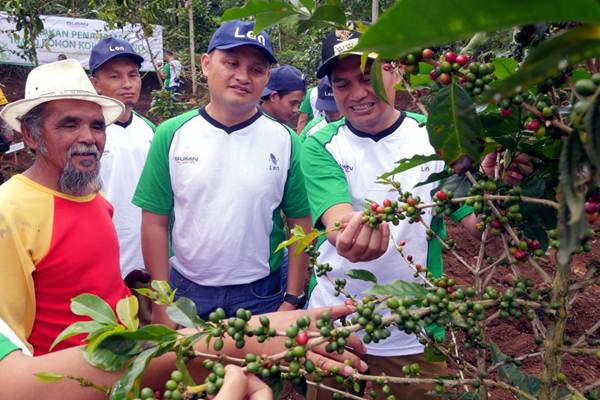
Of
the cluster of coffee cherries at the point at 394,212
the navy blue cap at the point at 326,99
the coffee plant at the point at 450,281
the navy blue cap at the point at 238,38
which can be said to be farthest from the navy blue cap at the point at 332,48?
the navy blue cap at the point at 326,99

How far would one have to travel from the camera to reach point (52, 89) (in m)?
2.24

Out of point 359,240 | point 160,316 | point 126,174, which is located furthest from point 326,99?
point 359,240

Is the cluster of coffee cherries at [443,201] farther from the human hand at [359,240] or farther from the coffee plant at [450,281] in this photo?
the human hand at [359,240]

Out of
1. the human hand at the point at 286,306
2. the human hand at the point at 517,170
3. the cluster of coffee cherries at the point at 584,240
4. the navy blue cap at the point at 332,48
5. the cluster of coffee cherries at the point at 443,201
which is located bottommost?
the human hand at the point at 286,306

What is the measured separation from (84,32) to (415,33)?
14.1 m

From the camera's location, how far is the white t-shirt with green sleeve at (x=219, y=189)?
2.51m

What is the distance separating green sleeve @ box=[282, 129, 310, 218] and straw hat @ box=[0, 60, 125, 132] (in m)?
0.91

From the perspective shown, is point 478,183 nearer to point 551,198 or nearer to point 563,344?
point 551,198

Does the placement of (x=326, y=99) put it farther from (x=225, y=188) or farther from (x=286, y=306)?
(x=286, y=306)

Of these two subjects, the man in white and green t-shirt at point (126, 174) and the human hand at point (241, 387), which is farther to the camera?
the man in white and green t-shirt at point (126, 174)

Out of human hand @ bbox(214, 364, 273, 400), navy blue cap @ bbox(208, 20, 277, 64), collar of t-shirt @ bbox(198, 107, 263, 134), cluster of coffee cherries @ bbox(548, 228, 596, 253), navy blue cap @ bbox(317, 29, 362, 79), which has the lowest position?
human hand @ bbox(214, 364, 273, 400)

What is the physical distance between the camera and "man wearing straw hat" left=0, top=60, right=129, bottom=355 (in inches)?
70.2

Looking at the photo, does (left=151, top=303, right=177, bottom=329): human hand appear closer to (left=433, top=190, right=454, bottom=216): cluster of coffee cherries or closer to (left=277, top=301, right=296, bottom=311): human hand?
(left=277, top=301, right=296, bottom=311): human hand

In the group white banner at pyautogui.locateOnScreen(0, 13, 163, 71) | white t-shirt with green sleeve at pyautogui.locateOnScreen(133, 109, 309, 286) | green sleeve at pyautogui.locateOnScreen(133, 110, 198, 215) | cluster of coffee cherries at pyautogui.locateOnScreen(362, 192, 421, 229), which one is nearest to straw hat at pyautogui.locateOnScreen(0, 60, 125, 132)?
green sleeve at pyautogui.locateOnScreen(133, 110, 198, 215)
